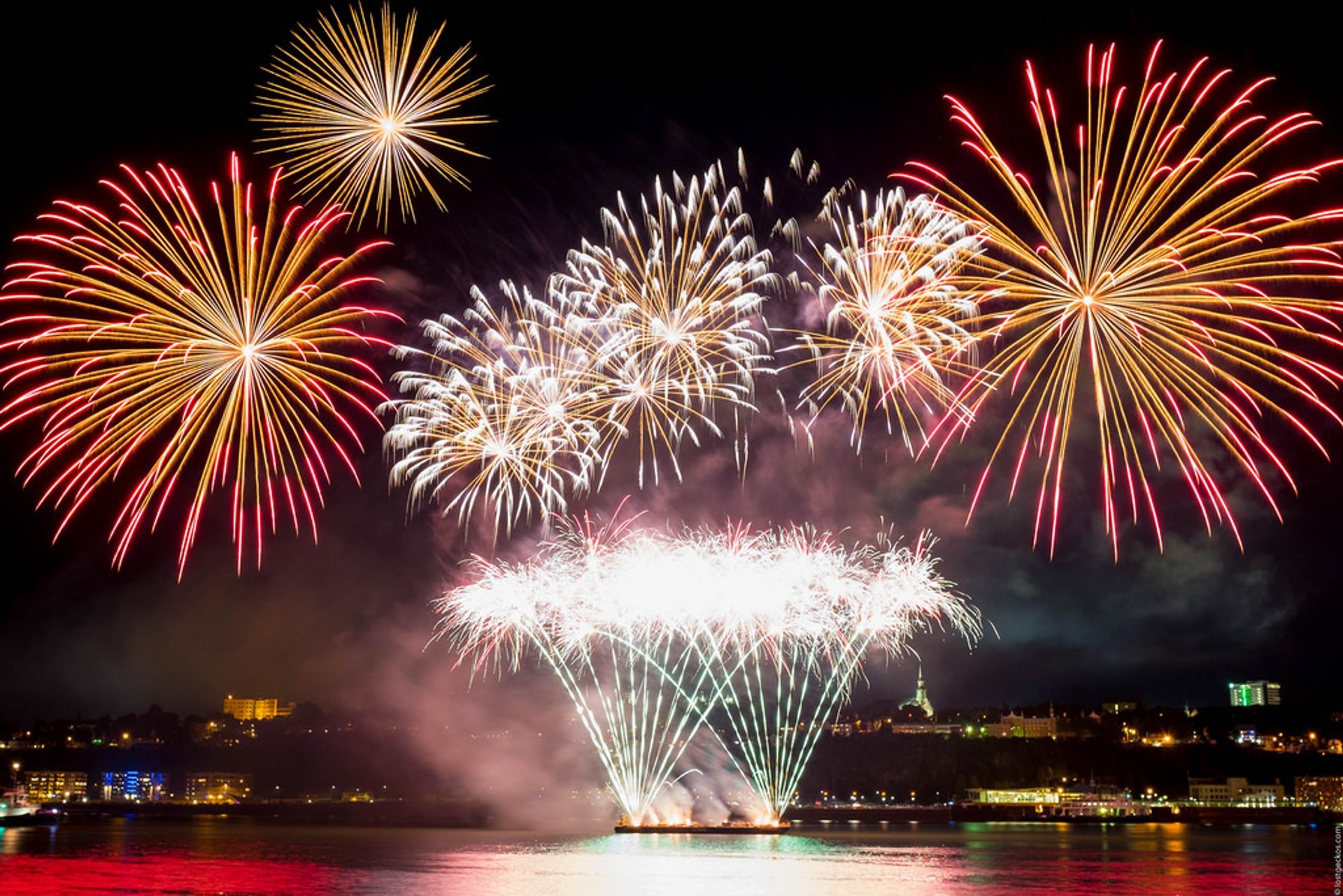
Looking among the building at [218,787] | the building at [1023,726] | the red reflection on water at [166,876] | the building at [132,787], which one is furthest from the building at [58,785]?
the building at [1023,726]

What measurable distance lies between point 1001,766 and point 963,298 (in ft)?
413

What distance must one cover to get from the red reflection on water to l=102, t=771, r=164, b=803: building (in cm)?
11223

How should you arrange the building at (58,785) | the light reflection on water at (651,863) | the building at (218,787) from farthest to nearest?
the building at (218,787) → the building at (58,785) → the light reflection on water at (651,863)

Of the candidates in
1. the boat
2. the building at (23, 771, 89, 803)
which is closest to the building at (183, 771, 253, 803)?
the building at (23, 771, 89, 803)

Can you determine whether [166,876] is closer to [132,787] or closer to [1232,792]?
[1232,792]

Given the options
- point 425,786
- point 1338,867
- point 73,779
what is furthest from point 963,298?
point 73,779

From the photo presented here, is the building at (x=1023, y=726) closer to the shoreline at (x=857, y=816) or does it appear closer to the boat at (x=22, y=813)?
the shoreline at (x=857, y=816)

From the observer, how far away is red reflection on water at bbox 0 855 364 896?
35.5 metres

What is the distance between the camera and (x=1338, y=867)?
49.0m

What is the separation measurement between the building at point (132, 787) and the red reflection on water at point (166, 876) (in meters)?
112

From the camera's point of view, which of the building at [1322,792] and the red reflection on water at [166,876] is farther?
the building at [1322,792]

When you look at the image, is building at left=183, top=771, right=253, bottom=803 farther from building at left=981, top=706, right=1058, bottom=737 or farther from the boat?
building at left=981, top=706, right=1058, bottom=737

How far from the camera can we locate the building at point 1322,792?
118938 millimetres

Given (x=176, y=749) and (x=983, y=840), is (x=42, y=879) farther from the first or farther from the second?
(x=176, y=749)
